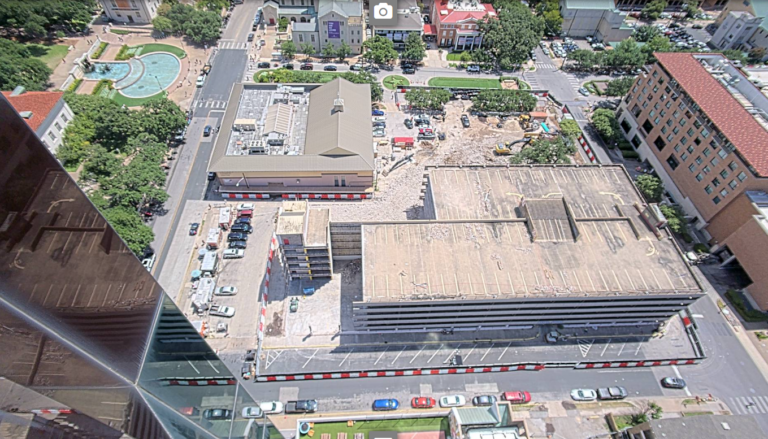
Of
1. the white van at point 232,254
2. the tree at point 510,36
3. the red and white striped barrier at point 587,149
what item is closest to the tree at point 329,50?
the tree at point 510,36

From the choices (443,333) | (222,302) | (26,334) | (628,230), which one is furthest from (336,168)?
(26,334)

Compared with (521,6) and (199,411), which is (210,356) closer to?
(199,411)

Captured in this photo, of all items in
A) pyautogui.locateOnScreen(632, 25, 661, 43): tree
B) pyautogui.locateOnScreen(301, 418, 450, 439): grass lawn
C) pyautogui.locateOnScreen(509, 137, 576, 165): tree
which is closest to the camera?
pyautogui.locateOnScreen(301, 418, 450, 439): grass lawn

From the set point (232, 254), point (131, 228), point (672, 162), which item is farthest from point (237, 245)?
point (672, 162)

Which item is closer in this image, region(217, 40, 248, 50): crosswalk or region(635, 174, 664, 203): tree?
region(635, 174, 664, 203): tree

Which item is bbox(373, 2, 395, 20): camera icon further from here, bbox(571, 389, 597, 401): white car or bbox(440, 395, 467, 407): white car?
bbox(571, 389, 597, 401): white car

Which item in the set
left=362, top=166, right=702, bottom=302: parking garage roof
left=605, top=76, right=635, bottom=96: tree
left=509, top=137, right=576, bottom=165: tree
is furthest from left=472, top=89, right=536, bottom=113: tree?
left=362, top=166, right=702, bottom=302: parking garage roof
